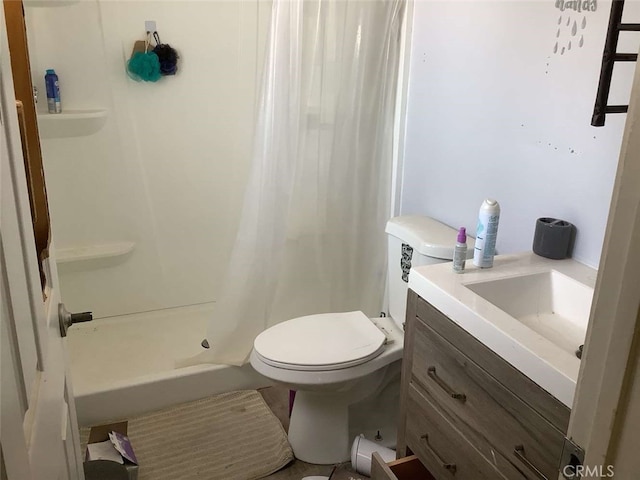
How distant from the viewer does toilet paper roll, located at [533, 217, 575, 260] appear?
5.37ft

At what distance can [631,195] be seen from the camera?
21.2 inches

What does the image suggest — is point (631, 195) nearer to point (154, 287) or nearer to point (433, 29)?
point (433, 29)

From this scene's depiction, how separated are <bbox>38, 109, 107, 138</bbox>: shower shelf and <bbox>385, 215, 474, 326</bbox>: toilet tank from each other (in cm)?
140

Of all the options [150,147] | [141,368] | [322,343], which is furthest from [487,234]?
[150,147]

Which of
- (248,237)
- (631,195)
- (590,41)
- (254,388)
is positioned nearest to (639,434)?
(631,195)

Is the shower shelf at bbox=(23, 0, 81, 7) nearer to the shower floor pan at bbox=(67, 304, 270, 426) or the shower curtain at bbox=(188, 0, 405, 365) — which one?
the shower curtain at bbox=(188, 0, 405, 365)

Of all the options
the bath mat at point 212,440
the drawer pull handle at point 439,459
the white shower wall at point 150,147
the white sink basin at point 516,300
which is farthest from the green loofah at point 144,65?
the drawer pull handle at point 439,459

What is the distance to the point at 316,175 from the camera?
2.38 metres

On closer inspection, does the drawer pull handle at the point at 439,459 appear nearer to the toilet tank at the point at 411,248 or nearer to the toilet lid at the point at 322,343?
the toilet lid at the point at 322,343

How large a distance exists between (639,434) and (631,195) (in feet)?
0.72

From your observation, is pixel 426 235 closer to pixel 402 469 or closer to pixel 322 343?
pixel 322 343

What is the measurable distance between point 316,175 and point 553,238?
3.35 feet

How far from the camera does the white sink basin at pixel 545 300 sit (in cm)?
150

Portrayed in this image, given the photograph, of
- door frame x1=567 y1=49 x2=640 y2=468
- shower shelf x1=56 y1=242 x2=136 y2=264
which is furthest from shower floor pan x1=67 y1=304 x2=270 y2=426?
door frame x1=567 y1=49 x2=640 y2=468
